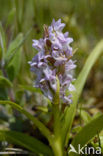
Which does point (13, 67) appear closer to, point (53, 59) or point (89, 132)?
point (53, 59)

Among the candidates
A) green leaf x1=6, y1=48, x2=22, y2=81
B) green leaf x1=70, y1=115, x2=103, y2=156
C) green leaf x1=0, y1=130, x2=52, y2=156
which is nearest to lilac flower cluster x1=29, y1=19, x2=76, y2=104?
green leaf x1=70, y1=115, x2=103, y2=156

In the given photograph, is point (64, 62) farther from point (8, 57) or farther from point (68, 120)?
point (8, 57)

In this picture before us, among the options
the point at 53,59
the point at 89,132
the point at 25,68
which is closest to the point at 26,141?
the point at 89,132

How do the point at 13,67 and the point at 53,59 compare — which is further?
the point at 13,67

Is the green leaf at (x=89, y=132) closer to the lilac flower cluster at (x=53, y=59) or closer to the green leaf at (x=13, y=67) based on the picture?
the lilac flower cluster at (x=53, y=59)

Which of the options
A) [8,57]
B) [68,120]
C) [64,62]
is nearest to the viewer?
[64,62]

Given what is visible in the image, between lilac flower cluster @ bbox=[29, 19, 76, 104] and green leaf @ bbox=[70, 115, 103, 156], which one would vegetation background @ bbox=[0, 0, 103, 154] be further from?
lilac flower cluster @ bbox=[29, 19, 76, 104]

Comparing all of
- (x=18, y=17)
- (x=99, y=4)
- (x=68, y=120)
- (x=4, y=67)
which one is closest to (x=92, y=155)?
(x=68, y=120)

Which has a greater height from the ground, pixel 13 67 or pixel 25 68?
pixel 25 68
